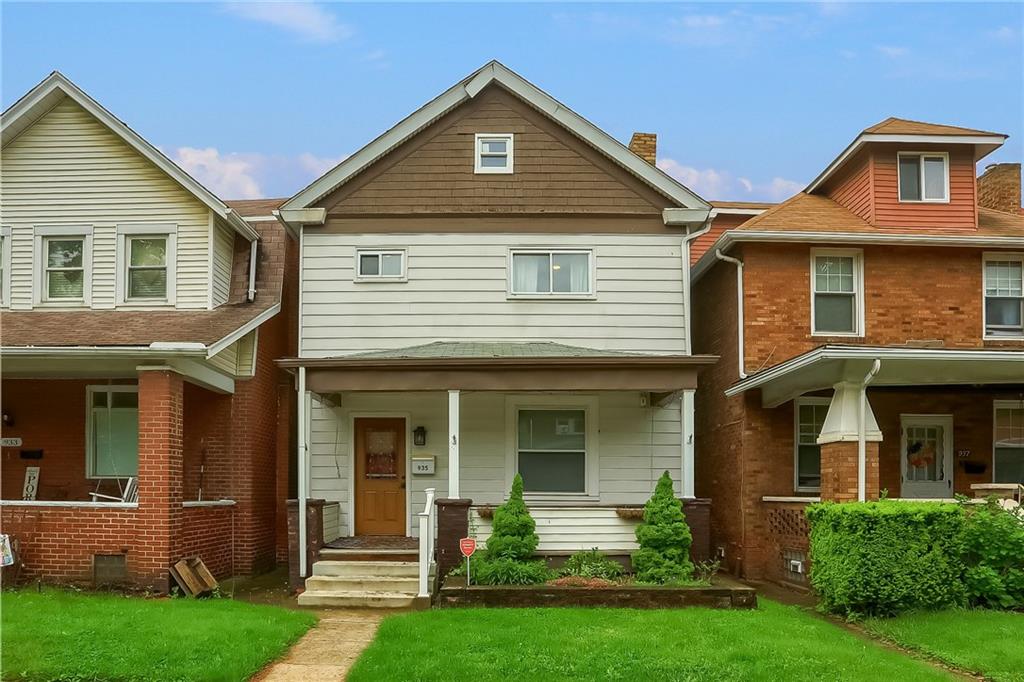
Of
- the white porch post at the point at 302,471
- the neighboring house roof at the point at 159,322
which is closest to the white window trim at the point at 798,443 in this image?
the white porch post at the point at 302,471

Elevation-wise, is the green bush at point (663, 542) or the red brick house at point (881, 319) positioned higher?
the red brick house at point (881, 319)

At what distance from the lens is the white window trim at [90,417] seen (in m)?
15.9

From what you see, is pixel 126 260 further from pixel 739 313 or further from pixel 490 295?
pixel 739 313

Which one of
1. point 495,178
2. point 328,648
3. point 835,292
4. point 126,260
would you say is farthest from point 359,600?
point 835,292

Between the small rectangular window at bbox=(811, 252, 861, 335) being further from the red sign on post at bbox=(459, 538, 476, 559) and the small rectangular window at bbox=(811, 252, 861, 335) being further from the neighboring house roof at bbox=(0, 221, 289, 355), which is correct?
the neighboring house roof at bbox=(0, 221, 289, 355)

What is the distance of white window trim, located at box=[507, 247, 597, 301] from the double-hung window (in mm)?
7536

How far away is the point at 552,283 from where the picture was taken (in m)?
16.3

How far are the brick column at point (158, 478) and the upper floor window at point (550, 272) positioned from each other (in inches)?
232

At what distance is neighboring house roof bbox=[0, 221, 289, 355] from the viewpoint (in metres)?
13.9

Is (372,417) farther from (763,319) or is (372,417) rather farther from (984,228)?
(984,228)

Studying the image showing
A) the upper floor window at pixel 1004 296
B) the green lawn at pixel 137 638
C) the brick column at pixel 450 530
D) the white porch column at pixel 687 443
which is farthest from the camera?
the upper floor window at pixel 1004 296

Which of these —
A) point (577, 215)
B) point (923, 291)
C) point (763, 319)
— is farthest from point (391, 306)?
point (923, 291)

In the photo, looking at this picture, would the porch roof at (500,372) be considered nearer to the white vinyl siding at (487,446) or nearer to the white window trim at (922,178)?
the white vinyl siding at (487,446)

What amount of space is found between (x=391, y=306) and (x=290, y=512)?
3.91 m
